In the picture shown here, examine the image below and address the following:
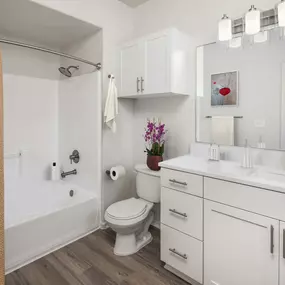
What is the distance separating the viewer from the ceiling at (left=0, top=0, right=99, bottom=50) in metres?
1.97

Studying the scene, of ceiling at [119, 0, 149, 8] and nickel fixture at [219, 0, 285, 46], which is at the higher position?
ceiling at [119, 0, 149, 8]

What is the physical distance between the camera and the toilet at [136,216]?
1.90 meters

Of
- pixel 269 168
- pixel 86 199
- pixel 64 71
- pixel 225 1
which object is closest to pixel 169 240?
pixel 269 168

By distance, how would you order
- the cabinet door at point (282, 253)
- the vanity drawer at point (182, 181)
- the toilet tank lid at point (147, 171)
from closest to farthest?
the cabinet door at point (282, 253)
the vanity drawer at point (182, 181)
the toilet tank lid at point (147, 171)

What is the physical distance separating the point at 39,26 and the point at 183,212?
2.32 meters

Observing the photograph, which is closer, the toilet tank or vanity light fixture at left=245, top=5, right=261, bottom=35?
vanity light fixture at left=245, top=5, right=261, bottom=35

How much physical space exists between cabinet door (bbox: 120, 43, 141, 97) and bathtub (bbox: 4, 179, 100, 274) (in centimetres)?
123

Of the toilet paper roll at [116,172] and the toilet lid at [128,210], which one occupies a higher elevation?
the toilet paper roll at [116,172]

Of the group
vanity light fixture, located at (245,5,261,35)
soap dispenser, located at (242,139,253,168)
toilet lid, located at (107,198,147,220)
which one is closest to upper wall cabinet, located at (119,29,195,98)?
vanity light fixture, located at (245,5,261,35)

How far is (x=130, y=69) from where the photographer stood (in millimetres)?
2299

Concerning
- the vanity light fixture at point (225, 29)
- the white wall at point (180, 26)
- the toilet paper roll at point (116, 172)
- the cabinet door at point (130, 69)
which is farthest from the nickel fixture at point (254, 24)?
the toilet paper roll at point (116, 172)

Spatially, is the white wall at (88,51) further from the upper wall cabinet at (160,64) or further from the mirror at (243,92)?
the mirror at (243,92)

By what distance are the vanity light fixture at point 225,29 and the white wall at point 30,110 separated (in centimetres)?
213

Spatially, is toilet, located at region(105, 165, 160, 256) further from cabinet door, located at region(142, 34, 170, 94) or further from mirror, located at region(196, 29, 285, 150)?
cabinet door, located at region(142, 34, 170, 94)
